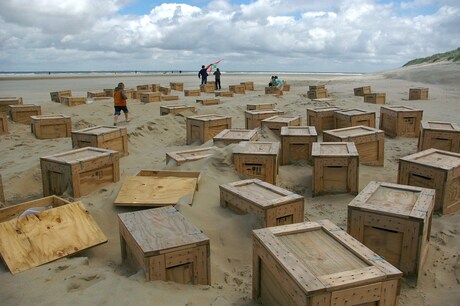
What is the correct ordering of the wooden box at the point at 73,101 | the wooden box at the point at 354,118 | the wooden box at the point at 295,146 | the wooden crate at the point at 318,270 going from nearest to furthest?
the wooden crate at the point at 318,270 < the wooden box at the point at 295,146 < the wooden box at the point at 354,118 < the wooden box at the point at 73,101

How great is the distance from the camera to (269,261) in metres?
3.82

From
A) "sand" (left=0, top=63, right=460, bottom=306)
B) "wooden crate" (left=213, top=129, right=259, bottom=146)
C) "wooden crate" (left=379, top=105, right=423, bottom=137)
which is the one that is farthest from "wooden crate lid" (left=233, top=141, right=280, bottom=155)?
"wooden crate" (left=379, top=105, right=423, bottom=137)

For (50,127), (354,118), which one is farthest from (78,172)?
(354,118)

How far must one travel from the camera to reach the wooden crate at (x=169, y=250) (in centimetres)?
417

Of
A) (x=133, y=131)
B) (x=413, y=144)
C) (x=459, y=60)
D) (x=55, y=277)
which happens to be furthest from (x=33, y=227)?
(x=459, y=60)

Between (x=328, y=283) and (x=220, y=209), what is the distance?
3253 millimetres

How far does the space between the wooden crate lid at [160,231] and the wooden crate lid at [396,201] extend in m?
1.98

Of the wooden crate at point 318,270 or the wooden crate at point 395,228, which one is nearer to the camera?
the wooden crate at point 318,270

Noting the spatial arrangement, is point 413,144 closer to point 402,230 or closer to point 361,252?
point 402,230

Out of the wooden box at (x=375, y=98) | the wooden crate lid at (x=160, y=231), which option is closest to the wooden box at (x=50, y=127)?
the wooden crate lid at (x=160, y=231)

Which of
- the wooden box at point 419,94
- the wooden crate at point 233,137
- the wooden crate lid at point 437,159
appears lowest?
the wooden crate at point 233,137

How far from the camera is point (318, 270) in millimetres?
3492

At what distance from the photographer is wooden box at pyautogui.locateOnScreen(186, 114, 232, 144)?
37.2ft

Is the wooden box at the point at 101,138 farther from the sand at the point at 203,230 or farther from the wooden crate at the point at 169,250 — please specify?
the wooden crate at the point at 169,250
